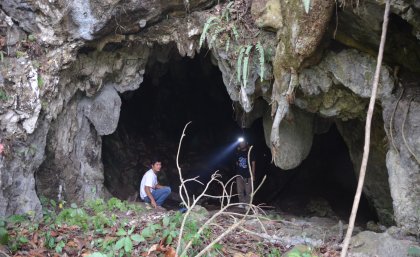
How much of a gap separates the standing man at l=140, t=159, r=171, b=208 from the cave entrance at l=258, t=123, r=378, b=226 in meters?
3.85

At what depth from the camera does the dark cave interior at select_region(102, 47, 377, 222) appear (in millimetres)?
10805

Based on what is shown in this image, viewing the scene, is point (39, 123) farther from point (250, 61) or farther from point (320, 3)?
point (320, 3)

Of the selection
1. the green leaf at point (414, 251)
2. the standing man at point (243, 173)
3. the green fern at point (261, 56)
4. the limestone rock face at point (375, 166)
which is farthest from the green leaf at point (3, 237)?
the limestone rock face at point (375, 166)

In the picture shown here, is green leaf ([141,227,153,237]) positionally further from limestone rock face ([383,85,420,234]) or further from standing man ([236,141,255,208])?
standing man ([236,141,255,208])

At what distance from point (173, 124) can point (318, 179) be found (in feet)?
16.0

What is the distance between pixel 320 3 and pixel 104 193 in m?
5.79

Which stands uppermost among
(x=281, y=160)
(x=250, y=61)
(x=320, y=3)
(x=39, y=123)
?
(x=320, y=3)

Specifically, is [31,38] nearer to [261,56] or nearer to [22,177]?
[22,177]

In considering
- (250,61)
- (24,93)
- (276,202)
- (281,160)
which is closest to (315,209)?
(276,202)

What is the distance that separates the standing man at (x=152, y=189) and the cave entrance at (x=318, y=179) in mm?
3851

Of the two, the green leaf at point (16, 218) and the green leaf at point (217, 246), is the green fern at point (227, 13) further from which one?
the green leaf at point (16, 218)

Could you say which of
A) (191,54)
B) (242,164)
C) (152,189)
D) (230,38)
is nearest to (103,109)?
(152,189)

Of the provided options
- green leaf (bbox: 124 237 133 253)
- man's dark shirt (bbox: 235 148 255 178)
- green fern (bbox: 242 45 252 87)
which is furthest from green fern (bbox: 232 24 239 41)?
green leaf (bbox: 124 237 133 253)

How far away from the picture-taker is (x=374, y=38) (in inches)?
227
